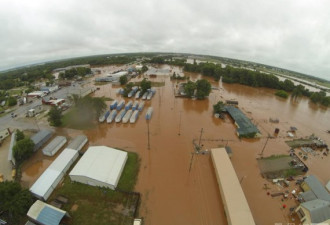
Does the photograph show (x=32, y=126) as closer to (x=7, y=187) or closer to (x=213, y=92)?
(x=7, y=187)

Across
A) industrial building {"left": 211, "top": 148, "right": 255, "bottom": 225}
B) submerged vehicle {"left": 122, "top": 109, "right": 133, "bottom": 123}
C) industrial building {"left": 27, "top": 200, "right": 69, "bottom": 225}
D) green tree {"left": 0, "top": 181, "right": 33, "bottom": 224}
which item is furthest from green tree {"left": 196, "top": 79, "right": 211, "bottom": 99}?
green tree {"left": 0, "top": 181, "right": 33, "bottom": 224}

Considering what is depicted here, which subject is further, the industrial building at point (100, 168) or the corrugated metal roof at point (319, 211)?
the industrial building at point (100, 168)

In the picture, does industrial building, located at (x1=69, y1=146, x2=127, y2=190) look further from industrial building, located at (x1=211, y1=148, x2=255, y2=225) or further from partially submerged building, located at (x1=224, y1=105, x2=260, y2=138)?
partially submerged building, located at (x1=224, y1=105, x2=260, y2=138)

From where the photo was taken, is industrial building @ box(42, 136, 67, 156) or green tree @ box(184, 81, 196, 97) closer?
industrial building @ box(42, 136, 67, 156)

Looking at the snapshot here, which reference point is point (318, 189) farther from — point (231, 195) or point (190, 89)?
point (190, 89)

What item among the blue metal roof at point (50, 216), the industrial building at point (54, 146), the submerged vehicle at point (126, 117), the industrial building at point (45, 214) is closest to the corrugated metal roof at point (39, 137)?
the industrial building at point (54, 146)

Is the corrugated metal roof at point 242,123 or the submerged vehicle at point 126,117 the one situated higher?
the corrugated metal roof at point 242,123

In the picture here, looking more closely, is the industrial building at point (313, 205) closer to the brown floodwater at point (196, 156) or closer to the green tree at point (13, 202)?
the brown floodwater at point (196, 156)
